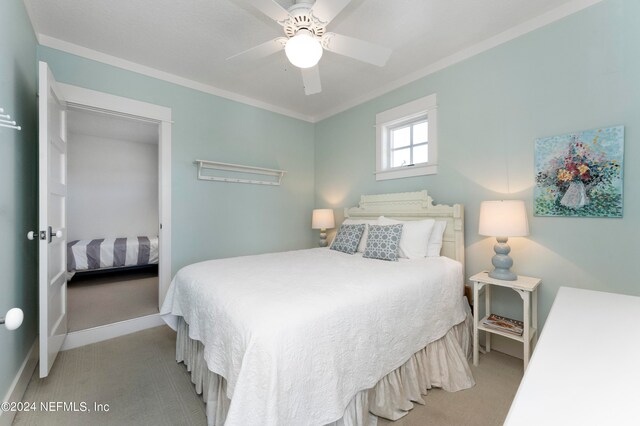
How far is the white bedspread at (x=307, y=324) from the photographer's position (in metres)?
1.08

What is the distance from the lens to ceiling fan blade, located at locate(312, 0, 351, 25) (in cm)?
151

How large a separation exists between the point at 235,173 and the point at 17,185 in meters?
1.95

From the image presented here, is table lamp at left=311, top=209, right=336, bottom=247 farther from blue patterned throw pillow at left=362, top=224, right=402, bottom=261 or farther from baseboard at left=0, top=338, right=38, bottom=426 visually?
baseboard at left=0, top=338, right=38, bottom=426

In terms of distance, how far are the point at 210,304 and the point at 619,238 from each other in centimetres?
266

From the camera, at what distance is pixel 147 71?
9.20 ft

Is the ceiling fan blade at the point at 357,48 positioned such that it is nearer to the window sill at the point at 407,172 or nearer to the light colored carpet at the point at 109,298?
the window sill at the point at 407,172

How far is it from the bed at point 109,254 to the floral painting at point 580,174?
5364mm

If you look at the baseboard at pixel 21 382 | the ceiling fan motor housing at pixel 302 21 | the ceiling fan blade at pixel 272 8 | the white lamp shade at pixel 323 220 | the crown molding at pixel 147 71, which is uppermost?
the crown molding at pixel 147 71

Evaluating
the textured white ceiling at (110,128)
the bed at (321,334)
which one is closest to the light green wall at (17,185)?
the bed at (321,334)

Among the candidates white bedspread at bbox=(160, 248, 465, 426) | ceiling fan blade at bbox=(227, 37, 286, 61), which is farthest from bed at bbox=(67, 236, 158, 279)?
ceiling fan blade at bbox=(227, 37, 286, 61)

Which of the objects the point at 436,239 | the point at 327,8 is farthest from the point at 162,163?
the point at 436,239

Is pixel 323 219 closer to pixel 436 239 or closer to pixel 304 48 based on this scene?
pixel 436 239

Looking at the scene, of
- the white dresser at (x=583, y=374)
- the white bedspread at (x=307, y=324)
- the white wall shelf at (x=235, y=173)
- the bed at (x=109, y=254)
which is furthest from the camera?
the bed at (x=109, y=254)

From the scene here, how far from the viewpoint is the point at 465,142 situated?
2557 mm
